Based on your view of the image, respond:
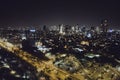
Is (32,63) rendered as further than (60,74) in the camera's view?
Yes

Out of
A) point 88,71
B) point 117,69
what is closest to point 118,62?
point 117,69

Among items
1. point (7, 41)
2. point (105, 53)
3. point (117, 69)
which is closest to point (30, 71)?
point (117, 69)

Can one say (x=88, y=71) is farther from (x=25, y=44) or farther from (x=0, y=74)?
(x=25, y=44)

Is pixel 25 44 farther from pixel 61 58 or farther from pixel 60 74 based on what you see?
pixel 60 74

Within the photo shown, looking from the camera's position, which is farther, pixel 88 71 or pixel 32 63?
pixel 32 63

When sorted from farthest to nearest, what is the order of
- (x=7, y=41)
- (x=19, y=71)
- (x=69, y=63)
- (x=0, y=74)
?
(x=7, y=41) < (x=69, y=63) < (x=19, y=71) < (x=0, y=74)

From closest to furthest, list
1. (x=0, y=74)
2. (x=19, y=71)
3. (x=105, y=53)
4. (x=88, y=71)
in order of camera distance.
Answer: (x=0, y=74)
(x=19, y=71)
(x=88, y=71)
(x=105, y=53)

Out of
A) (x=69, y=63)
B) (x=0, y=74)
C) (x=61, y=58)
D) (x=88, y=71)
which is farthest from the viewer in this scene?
(x=61, y=58)

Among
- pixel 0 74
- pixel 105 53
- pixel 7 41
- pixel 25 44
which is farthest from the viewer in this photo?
pixel 7 41
